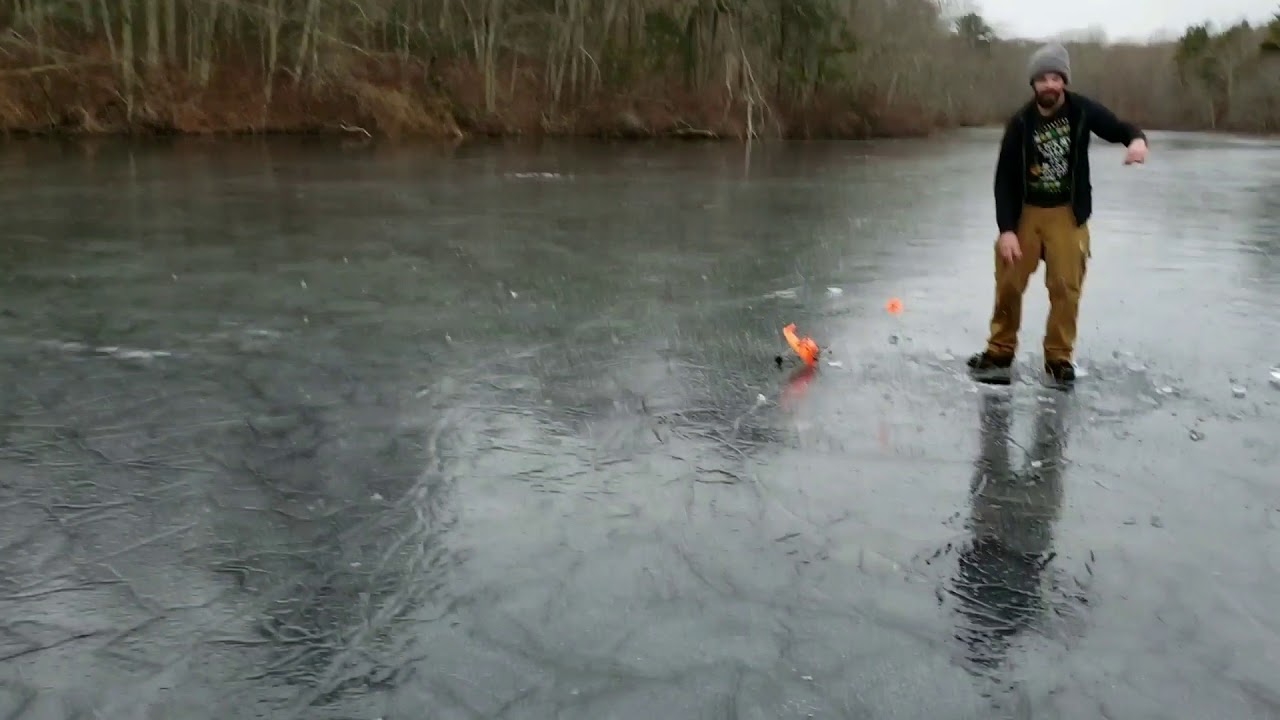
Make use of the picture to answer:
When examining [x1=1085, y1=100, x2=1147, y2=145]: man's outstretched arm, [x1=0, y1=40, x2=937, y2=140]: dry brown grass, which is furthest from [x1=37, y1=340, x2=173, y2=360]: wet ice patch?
[x1=0, y1=40, x2=937, y2=140]: dry brown grass

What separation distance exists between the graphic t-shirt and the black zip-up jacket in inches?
1.1

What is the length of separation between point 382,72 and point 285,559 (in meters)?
36.0

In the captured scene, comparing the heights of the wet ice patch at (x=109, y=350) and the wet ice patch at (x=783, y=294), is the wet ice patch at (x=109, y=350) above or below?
below

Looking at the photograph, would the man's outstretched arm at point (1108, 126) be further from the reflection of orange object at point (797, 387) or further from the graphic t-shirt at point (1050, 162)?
the reflection of orange object at point (797, 387)

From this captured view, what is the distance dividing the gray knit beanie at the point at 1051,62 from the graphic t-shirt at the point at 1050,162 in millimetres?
255

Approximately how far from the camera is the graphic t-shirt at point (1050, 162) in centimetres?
574

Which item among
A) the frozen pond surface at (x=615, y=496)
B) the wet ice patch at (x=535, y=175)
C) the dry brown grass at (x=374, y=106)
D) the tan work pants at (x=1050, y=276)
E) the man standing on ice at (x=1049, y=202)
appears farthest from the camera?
the dry brown grass at (x=374, y=106)

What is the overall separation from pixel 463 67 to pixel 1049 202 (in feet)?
115

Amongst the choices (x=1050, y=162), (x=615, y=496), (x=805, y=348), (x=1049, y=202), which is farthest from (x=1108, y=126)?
(x=615, y=496)

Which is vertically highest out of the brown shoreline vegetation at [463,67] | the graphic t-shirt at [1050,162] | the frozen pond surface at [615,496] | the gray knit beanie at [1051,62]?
the brown shoreline vegetation at [463,67]

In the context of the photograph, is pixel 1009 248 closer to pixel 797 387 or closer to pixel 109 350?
pixel 797 387

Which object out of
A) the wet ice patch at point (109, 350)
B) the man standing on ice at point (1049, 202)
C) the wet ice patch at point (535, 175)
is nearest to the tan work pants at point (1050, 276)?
the man standing on ice at point (1049, 202)

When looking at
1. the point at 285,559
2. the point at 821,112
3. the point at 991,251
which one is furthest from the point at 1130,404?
the point at 821,112

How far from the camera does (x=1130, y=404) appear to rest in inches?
210
